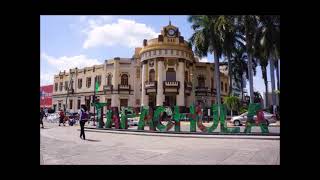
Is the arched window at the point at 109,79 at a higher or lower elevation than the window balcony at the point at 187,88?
higher

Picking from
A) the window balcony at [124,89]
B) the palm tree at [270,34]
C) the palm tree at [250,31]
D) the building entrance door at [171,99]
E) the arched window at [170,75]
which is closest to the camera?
the palm tree at [250,31]

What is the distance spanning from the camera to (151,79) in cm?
4188

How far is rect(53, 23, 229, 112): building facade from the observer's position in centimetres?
4028

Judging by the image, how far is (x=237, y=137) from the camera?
1608cm

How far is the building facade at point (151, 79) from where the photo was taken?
4028 cm

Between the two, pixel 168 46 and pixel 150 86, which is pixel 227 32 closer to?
pixel 168 46

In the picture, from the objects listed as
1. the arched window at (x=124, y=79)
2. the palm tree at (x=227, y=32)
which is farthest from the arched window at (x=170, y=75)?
the palm tree at (x=227, y=32)

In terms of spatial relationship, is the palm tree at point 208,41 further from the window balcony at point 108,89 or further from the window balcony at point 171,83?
the window balcony at point 108,89

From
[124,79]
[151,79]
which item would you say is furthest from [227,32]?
[124,79]

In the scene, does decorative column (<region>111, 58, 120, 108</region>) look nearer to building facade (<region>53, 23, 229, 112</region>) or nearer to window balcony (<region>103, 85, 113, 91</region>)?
building facade (<region>53, 23, 229, 112</region>)
